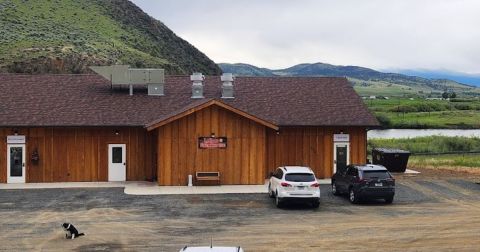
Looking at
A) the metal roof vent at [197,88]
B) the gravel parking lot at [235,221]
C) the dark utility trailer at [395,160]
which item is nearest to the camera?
the gravel parking lot at [235,221]

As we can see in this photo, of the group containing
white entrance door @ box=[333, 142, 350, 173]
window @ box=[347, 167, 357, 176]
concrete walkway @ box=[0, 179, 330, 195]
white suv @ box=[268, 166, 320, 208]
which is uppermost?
white entrance door @ box=[333, 142, 350, 173]

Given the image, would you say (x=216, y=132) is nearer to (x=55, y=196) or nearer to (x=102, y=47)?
(x=55, y=196)

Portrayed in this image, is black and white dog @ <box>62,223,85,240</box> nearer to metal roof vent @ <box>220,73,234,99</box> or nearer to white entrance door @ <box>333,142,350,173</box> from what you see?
metal roof vent @ <box>220,73,234,99</box>

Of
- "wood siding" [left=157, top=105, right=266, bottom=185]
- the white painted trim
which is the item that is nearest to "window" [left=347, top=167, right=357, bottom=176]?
"wood siding" [left=157, top=105, right=266, bottom=185]

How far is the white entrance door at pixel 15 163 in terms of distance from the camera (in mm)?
29328

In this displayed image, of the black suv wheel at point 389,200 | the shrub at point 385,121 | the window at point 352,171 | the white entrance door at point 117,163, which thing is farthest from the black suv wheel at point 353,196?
the shrub at point 385,121

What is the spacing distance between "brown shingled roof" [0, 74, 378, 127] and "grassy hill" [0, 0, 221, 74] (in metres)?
32.8

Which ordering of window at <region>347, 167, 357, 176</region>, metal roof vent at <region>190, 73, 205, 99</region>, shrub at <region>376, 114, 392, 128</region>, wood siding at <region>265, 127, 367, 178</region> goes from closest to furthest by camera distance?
1. window at <region>347, 167, 357, 176</region>
2. wood siding at <region>265, 127, 367, 178</region>
3. metal roof vent at <region>190, 73, 205, 99</region>
4. shrub at <region>376, 114, 392, 128</region>

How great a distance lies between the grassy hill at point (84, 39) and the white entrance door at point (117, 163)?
37058 mm

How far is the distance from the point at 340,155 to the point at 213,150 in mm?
6933

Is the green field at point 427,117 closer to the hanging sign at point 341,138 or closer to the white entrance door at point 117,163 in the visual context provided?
the hanging sign at point 341,138

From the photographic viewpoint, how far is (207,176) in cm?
2841

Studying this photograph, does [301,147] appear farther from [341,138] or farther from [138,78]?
[138,78]

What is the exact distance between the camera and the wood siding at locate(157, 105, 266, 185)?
28250 millimetres
